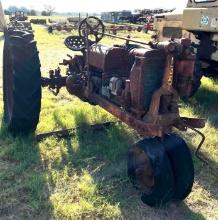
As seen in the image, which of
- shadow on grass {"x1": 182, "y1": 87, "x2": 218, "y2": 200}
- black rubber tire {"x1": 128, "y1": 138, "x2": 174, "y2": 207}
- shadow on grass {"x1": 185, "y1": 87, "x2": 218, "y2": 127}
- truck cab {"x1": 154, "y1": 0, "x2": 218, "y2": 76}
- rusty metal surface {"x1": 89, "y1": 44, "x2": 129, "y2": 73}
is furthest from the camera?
shadow on grass {"x1": 185, "y1": 87, "x2": 218, "y2": 127}

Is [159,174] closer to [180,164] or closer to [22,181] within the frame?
[180,164]

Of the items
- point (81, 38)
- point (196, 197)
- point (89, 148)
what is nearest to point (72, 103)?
point (81, 38)

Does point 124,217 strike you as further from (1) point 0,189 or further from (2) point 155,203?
(1) point 0,189

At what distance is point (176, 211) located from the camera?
11.1 ft

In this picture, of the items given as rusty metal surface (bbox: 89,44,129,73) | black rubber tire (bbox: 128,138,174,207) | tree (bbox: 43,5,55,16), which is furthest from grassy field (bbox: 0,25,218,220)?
tree (bbox: 43,5,55,16)

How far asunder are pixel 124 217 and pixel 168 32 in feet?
15.9

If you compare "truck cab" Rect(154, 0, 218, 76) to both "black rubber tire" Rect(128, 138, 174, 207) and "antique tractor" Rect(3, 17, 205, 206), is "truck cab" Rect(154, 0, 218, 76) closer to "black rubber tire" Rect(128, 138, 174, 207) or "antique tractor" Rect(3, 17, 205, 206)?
"antique tractor" Rect(3, 17, 205, 206)

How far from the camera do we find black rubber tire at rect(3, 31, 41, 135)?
442 cm

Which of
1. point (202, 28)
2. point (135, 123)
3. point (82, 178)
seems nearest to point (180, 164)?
point (135, 123)

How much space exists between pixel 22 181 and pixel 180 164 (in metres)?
1.56

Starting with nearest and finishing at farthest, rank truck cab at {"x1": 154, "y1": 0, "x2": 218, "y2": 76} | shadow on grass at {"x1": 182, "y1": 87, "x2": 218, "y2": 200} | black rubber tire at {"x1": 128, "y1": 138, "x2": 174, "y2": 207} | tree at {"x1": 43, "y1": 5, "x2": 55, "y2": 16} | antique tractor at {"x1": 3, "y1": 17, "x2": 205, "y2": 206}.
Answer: black rubber tire at {"x1": 128, "y1": 138, "x2": 174, "y2": 207}
antique tractor at {"x1": 3, "y1": 17, "x2": 205, "y2": 206}
shadow on grass at {"x1": 182, "y1": 87, "x2": 218, "y2": 200}
truck cab at {"x1": 154, "y1": 0, "x2": 218, "y2": 76}
tree at {"x1": 43, "y1": 5, "x2": 55, "y2": 16}

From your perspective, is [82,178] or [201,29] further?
[201,29]

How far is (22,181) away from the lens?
12.4ft

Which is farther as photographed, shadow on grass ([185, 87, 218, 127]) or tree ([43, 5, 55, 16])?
tree ([43, 5, 55, 16])
